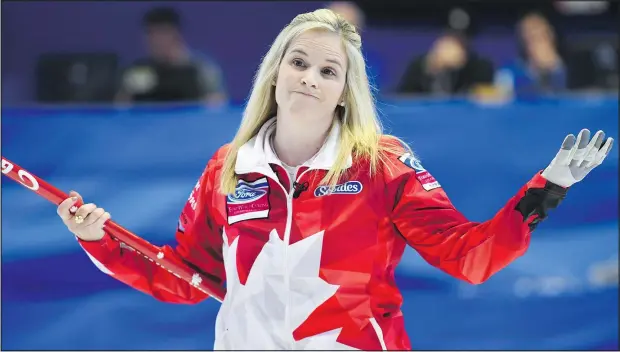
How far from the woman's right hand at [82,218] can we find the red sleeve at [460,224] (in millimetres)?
977

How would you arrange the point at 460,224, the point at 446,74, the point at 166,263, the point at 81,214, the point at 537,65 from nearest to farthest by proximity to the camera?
the point at 460,224, the point at 81,214, the point at 166,263, the point at 446,74, the point at 537,65

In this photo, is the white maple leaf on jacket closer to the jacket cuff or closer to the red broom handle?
the red broom handle

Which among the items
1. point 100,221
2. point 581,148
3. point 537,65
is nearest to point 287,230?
point 100,221

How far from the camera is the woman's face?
2.71 m

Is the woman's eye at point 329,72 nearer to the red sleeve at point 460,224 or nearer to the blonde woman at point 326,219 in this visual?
the blonde woman at point 326,219

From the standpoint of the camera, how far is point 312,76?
2.70m

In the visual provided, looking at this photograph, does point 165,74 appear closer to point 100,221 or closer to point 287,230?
point 100,221

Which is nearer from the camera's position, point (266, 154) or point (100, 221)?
point (266, 154)

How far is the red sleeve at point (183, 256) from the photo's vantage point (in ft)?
9.74

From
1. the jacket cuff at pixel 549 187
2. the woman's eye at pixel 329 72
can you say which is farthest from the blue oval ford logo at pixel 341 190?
the jacket cuff at pixel 549 187

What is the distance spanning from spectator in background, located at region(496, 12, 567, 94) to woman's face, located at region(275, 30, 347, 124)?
352 centimetres

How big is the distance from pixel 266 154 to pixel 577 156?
38.0 inches

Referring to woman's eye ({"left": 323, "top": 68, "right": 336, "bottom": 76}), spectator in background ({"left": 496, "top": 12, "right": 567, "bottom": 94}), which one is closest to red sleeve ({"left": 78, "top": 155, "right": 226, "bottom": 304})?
woman's eye ({"left": 323, "top": 68, "right": 336, "bottom": 76})

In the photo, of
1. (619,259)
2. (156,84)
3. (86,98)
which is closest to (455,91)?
(619,259)
